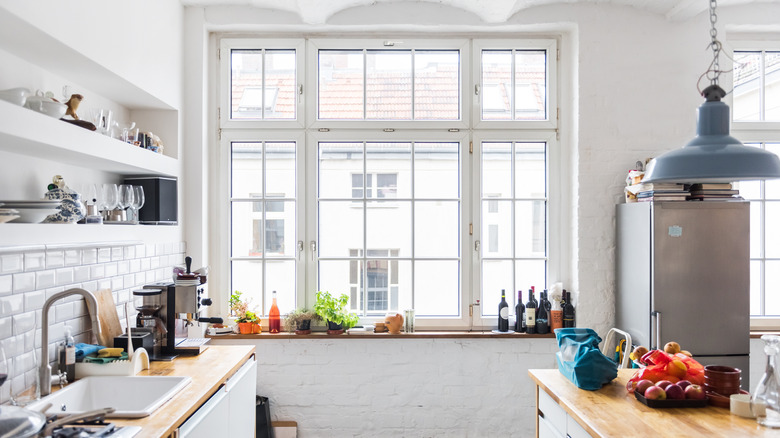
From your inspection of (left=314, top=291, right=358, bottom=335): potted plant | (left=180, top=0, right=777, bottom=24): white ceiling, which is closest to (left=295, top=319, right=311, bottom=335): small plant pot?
(left=314, top=291, right=358, bottom=335): potted plant

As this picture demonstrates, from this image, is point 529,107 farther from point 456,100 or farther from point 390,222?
point 390,222

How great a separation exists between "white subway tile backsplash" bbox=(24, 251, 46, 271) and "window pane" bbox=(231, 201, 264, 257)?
1.86m

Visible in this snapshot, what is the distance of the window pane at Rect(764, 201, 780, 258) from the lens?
4.31 metres

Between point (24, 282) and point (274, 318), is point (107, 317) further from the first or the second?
point (274, 318)

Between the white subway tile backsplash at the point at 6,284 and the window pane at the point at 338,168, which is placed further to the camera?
the window pane at the point at 338,168

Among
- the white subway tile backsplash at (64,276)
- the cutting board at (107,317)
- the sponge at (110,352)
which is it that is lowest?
the sponge at (110,352)

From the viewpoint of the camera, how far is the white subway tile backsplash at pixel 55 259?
2518 millimetres

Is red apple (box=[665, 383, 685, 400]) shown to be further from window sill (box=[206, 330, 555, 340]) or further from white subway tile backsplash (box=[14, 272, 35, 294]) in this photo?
white subway tile backsplash (box=[14, 272, 35, 294])

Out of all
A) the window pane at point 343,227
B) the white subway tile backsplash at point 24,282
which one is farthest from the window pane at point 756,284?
the white subway tile backsplash at point 24,282

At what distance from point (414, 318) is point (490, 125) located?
1.60 meters

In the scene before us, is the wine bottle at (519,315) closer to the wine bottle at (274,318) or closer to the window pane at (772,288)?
the wine bottle at (274,318)

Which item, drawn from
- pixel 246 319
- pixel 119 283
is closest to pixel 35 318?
pixel 119 283

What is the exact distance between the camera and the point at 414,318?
4234 millimetres

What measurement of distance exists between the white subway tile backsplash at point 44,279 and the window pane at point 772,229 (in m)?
4.84
